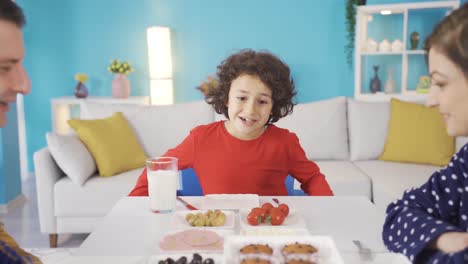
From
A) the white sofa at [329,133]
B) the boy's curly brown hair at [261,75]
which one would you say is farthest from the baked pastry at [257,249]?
the white sofa at [329,133]

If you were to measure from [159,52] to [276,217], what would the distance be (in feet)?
12.0

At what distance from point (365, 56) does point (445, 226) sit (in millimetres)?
4065

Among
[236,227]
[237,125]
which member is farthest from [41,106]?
[236,227]

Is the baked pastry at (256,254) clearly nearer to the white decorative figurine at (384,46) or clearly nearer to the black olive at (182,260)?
the black olive at (182,260)

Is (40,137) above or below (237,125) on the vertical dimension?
below

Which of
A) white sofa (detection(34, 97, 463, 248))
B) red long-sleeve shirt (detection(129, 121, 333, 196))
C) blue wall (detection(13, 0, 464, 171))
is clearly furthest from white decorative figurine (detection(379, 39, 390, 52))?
red long-sleeve shirt (detection(129, 121, 333, 196))

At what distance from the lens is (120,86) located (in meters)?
4.55

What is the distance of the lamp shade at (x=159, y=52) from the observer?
14.9ft

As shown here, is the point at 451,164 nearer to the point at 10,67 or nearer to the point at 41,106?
the point at 10,67

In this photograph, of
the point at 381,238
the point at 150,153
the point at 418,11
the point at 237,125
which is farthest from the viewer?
the point at 418,11

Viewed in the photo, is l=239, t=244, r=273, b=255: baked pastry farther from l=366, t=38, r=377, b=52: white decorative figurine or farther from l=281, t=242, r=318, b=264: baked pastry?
l=366, t=38, r=377, b=52: white decorative figurine

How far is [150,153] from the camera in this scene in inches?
129

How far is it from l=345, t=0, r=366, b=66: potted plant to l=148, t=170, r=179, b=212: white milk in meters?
3.72

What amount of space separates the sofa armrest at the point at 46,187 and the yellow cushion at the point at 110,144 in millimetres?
258
